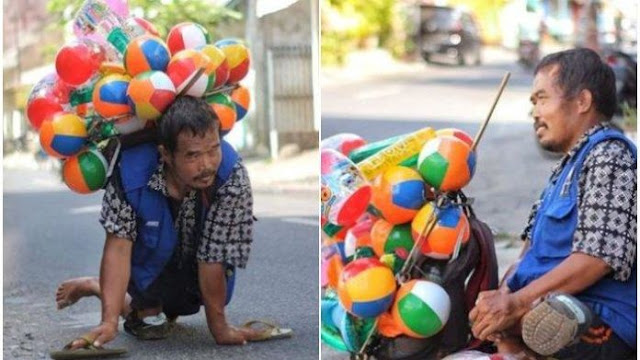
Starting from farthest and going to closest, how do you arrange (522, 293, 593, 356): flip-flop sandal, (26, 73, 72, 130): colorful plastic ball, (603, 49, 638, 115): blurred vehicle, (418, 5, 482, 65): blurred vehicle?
1. (418, 5, 482, 65): blurred vehicle
2. (603, 49, 638, 115): blurred vehicle
3. (26, 73, 72, 130): colorful plastic ball
4. (522, 293, 593, 356): flip-flop sandal

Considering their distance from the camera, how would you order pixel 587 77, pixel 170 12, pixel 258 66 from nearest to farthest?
pixel 587 77
pixel 170 12
pixel 258 66

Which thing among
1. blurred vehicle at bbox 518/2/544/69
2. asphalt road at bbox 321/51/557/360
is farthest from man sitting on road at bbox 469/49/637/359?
blurred vehicle at bbox 518/2/544/69

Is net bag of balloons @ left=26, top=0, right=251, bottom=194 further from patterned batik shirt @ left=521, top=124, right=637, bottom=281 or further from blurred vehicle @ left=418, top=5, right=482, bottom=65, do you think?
blurred vehicle @ left=418, top=5, right=482, bottom=65

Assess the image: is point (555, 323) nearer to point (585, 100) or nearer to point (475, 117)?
point (585, 100)

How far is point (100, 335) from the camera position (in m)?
3.04

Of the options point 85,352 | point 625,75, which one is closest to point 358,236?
point 85,352

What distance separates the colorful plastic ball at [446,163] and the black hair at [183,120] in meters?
0.55

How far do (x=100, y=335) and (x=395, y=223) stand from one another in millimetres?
821

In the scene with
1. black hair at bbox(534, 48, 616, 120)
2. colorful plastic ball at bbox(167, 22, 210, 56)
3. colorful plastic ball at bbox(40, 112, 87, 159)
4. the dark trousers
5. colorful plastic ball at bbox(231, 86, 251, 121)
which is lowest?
the dark trousers

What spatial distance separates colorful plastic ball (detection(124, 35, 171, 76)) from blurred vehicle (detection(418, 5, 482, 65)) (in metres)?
5.53

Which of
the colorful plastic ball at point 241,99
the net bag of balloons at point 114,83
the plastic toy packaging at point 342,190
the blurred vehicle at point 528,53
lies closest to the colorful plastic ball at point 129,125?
the net bag of balloons at point 114,83

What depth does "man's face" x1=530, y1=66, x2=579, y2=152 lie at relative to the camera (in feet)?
8.86

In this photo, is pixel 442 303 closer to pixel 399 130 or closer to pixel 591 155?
pixel 591 155

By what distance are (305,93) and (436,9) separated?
6.80 m
